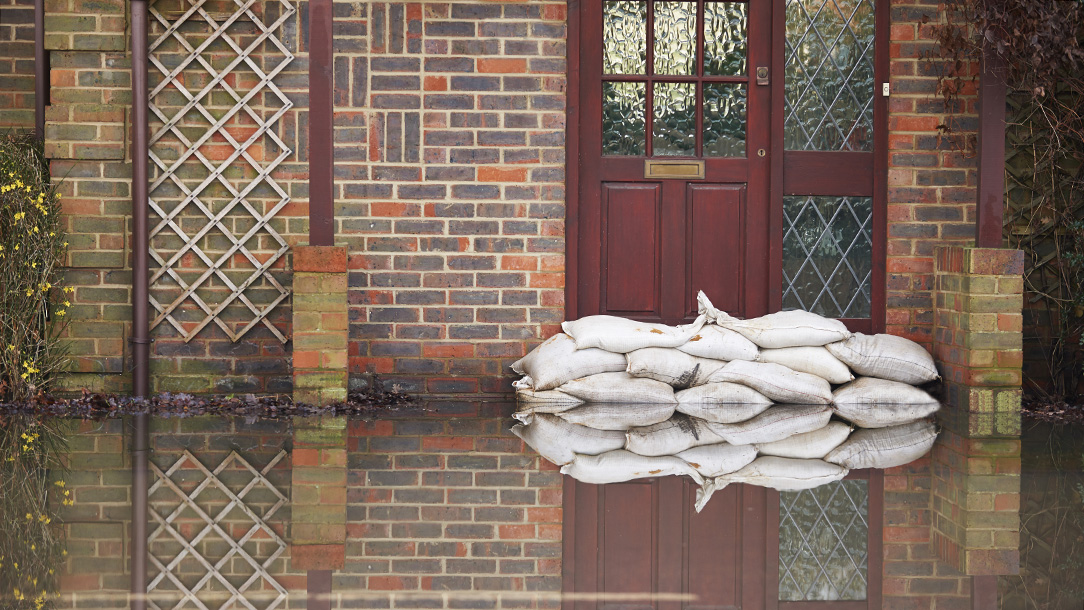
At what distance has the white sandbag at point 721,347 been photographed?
19.1 feet

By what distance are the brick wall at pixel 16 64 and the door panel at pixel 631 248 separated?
126 inches

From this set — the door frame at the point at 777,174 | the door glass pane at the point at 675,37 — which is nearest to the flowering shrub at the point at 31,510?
the door frame at the point at 777,174

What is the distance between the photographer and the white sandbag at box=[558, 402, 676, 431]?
528 centimetres

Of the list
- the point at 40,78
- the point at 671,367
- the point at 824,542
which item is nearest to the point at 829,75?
the point at 671,367

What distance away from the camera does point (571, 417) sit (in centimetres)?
551

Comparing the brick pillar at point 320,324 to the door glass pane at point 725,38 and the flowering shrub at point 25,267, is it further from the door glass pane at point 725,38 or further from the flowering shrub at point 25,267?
the door glass pane at point 725,38

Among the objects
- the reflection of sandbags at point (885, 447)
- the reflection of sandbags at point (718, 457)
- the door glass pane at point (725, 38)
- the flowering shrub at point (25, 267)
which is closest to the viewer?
the reflection of sandbags at point (718, 457)

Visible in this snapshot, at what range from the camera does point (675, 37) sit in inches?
249

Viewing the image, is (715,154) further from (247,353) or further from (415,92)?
(247,353)

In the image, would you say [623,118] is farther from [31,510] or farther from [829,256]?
[31,510]

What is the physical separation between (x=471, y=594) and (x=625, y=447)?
74.0 inches

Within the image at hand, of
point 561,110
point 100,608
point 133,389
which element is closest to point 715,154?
point 561,110

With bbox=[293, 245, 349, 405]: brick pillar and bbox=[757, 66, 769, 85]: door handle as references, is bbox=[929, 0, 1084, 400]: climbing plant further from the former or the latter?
bbox=[293, 245, 349, 405]: brick pillar

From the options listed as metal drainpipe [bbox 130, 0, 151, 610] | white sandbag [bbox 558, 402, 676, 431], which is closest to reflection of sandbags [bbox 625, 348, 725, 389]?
white sandbag [bbox 558, 402, 676, 431]
